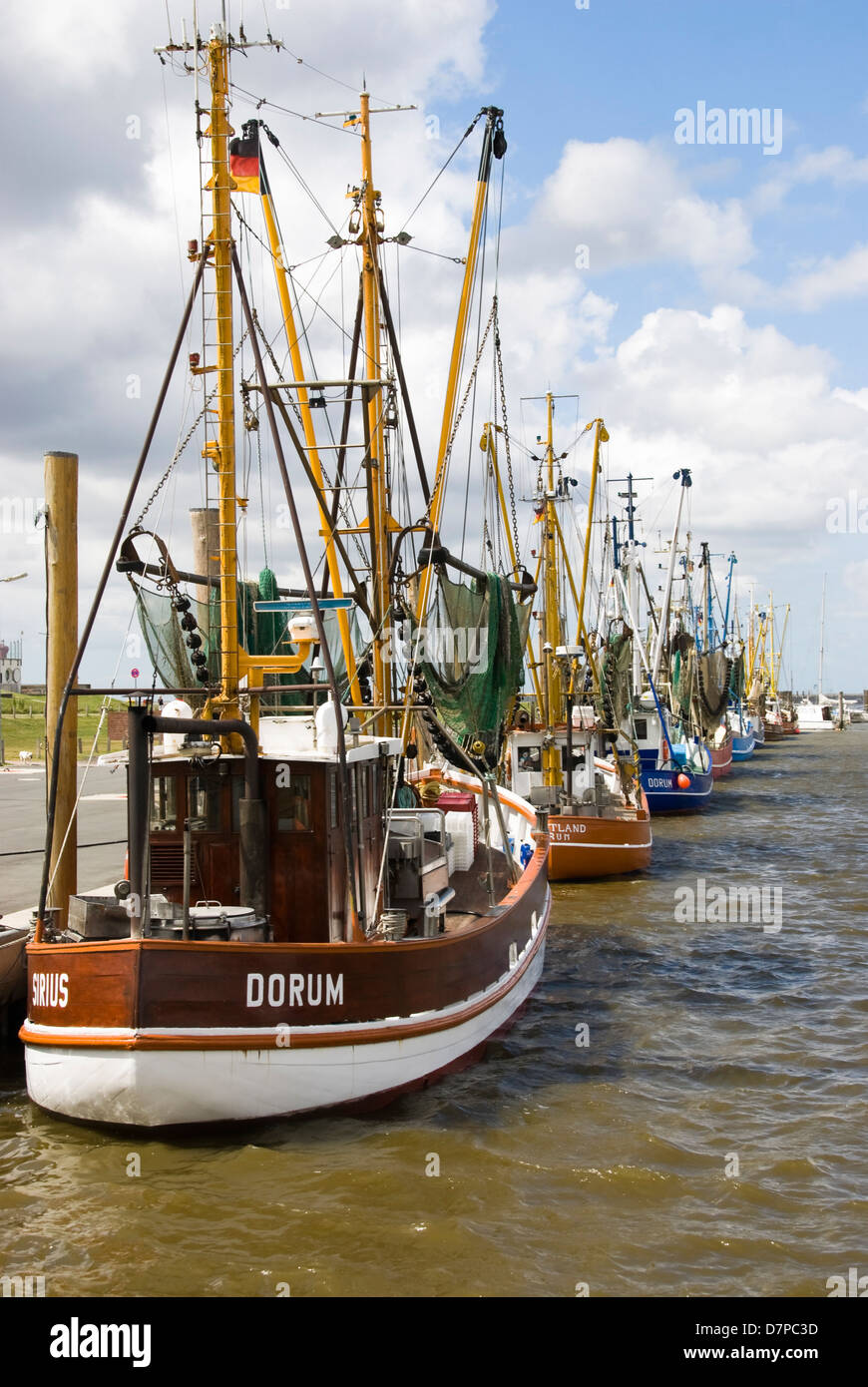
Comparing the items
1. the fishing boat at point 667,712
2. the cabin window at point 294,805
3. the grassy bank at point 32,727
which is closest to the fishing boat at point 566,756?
the fishing boat at point 667,712

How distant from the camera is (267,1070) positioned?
9547 mm

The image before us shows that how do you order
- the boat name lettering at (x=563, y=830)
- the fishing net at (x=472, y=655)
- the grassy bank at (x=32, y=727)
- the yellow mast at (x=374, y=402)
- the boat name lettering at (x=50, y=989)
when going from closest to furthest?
1. the boat name lettering at (x=50, y=989)
2. the fishing net at (x=472, y=655)
3. the yellow mast at (x=374, y=402)
4. the boat name lettering at (x=563, y=830)
5. the grassy bank at (x=32, y=727)

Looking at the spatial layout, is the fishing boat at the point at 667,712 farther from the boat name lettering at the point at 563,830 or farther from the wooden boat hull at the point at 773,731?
the wooden boat hull at the point at 773,731

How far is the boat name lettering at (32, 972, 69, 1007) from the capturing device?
9.41 metres

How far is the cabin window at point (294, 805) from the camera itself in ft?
36.2

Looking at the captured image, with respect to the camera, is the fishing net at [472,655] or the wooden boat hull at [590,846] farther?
the wooden boat hull at [590,846]

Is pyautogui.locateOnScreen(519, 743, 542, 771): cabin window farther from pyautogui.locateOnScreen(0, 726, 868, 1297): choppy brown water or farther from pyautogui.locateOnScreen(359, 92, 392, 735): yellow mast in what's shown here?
pyautogui.locateOnScreen(0, 726, 868, 1297): choppy brown water

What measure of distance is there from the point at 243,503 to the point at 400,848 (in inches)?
186

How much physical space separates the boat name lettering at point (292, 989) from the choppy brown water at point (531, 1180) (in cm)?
116

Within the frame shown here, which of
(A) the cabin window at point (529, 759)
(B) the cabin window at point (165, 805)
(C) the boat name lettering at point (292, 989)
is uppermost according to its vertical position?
(B) the cabin window at point (165, 805)

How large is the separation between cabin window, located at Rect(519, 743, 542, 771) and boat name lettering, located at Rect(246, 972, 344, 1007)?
64.5ft

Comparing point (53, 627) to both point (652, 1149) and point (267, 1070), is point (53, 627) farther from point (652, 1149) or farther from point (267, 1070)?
point (652, 1149)

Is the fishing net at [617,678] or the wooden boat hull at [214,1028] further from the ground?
the fishing net at [617,678]
